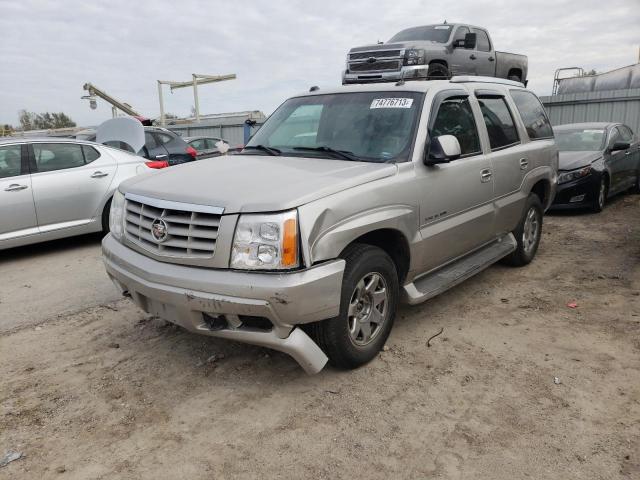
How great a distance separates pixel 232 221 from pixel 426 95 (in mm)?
2037

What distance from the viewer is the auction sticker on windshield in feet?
13.7

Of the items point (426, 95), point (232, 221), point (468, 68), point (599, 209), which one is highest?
point (468, 68)

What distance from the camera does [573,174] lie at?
8.89m

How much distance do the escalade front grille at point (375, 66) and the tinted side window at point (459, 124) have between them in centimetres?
651

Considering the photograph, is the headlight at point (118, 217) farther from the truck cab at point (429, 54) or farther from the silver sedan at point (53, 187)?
the truck cab at point (429, 54)

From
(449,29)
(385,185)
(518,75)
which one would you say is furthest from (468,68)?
(385,185)

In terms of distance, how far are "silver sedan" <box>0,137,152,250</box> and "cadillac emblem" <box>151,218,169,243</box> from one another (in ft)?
13.4

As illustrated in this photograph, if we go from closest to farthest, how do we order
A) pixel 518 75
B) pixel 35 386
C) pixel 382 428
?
pixel 382 428
pixel 35 386
pixel 518 75

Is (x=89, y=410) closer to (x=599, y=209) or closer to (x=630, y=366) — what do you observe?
(x=630, y=366)

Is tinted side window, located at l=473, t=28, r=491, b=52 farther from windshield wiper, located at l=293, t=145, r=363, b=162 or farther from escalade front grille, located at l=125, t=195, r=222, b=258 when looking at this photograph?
escalade front grille, located at l=125, t=195, r=222, b=258

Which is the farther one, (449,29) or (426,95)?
(449,29)

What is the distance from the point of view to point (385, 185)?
3594 mm

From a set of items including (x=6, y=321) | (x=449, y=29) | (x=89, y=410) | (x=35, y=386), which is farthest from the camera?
(x=449, y=29)

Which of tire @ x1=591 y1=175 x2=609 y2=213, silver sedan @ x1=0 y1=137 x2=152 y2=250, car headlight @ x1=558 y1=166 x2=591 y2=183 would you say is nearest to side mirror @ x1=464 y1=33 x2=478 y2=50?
car headlight @ x1=558 y1=166 x2=591 y2=183
